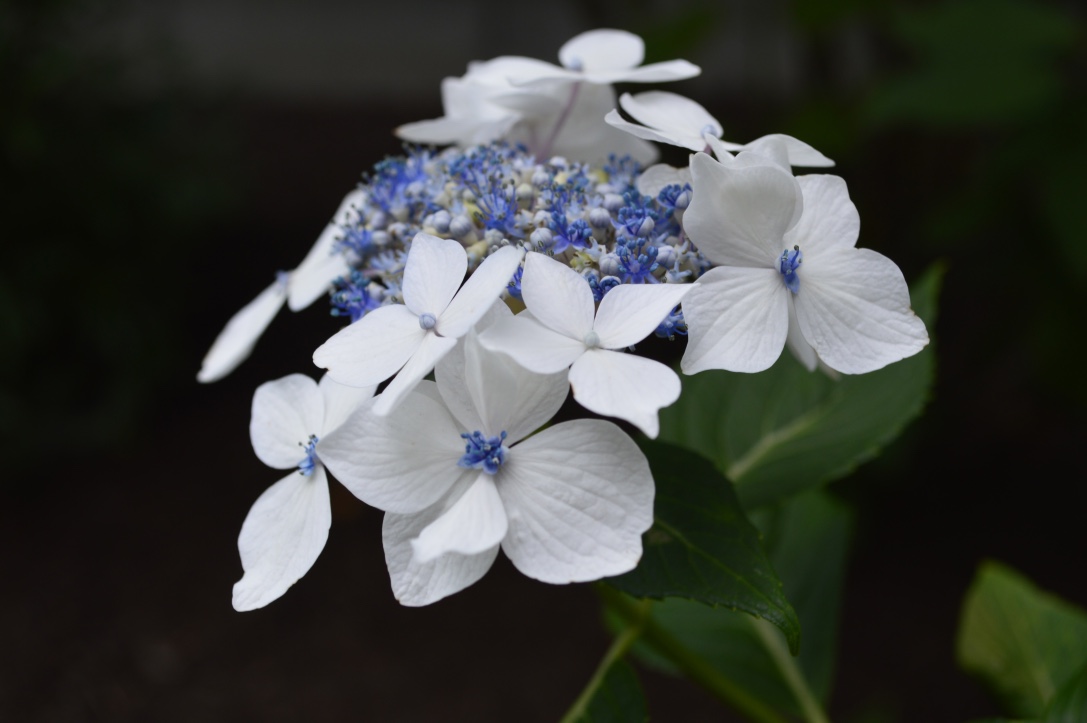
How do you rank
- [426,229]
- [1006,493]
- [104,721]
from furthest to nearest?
1. [1006,493]
2. [104,721]
3. [426,229]

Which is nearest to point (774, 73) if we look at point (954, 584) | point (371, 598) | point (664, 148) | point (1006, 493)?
point (664, 148)

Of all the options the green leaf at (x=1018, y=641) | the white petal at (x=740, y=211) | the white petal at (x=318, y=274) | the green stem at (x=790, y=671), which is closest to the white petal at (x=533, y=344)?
the white petal at (x=740, y=211)

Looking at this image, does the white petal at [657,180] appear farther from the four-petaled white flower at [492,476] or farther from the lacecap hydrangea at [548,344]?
the four-petaled white flower at [492,476]

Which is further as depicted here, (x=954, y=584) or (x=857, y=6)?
(x=954, y=584)

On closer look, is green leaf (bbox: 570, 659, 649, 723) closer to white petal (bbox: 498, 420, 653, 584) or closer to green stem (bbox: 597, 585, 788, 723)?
green stem (bbox: 597, 585, 788, 723)

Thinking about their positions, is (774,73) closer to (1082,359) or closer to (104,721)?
(1082,359)

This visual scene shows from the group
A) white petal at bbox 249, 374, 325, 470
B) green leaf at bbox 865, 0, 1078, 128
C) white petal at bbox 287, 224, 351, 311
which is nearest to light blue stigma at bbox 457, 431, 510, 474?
white petal at bbox 249, 374, 325, 470
